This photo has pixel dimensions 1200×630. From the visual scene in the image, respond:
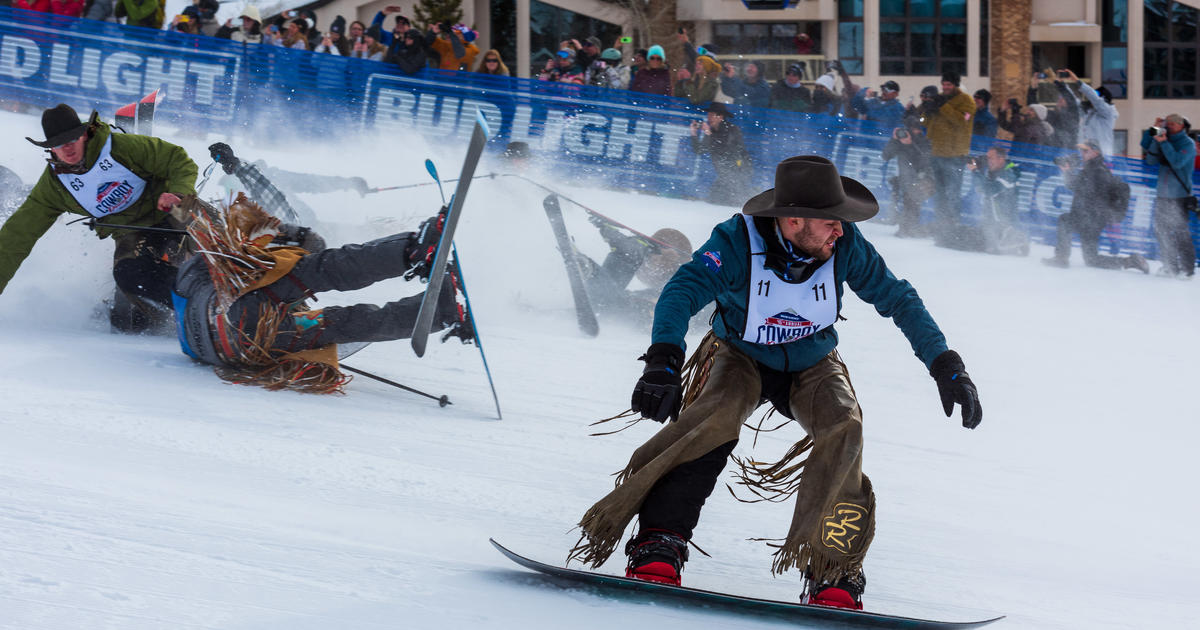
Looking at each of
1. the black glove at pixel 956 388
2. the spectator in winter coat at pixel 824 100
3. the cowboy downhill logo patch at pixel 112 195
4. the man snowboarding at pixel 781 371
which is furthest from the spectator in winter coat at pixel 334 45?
the black glove at pixel 956 388

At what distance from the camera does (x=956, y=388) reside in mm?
3023

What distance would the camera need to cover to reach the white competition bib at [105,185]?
577cm

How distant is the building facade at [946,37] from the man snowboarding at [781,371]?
19061 mm

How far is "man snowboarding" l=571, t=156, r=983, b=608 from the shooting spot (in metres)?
2.93

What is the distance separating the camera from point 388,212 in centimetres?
887

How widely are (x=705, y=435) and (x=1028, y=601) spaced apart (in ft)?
3.83

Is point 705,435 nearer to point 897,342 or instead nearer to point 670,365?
point 670,365

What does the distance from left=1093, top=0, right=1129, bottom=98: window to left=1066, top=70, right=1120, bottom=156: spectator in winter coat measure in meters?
13.2

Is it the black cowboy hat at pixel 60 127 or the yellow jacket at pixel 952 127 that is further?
the yellow jacket at pixel 952 127

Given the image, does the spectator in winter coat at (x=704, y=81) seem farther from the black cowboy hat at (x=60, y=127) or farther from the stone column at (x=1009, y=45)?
the stone column at (x=1009, y=45)

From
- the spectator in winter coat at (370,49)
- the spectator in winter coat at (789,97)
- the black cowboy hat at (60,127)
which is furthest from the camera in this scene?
the spectator in winter coat at (370,49)

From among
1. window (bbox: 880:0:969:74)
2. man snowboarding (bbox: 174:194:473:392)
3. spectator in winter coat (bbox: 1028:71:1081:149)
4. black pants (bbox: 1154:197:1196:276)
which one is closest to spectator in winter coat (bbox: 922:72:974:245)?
spectator in winter coat (bbox: 1028:71:1081:149)

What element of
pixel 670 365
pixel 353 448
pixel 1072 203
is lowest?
pixel 353 448

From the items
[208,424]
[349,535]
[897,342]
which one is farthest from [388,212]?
[349,535]
